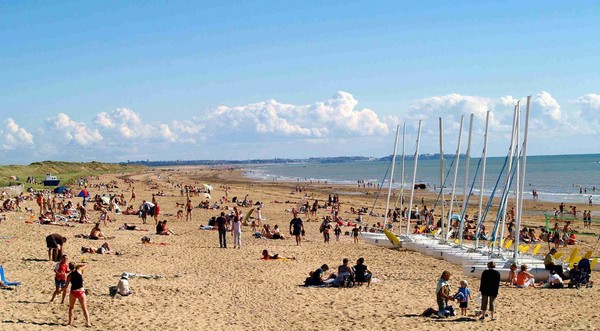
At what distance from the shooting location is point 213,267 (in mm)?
19734

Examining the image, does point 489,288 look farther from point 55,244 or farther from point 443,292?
point 55,244

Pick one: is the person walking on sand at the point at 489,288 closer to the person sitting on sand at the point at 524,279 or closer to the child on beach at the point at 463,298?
the child on beach at the point at 463,298

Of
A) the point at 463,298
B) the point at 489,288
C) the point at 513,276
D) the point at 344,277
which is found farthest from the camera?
the point at 513,276

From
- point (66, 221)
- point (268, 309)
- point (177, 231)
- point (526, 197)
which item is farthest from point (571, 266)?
point (526, 197)

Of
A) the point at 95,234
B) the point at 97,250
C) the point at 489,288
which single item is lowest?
the point at 97,250

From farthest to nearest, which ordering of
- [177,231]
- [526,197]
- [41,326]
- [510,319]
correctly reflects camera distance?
[526,197] < [177,231] < [510,319] < [41,326]

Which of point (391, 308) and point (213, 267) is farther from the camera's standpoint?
point (213, 267)

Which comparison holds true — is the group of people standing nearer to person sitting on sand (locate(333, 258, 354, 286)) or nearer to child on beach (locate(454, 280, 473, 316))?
child on beach (locate(454, 280, 473, 316))

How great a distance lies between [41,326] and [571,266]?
1538cm

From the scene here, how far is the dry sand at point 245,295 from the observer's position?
510 inches

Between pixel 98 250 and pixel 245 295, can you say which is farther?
pixel 98 250

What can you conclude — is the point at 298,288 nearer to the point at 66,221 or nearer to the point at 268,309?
the point at 268,309

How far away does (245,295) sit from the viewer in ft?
51.9

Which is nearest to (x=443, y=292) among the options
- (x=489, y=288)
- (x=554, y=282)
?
(x=489, y=288)
